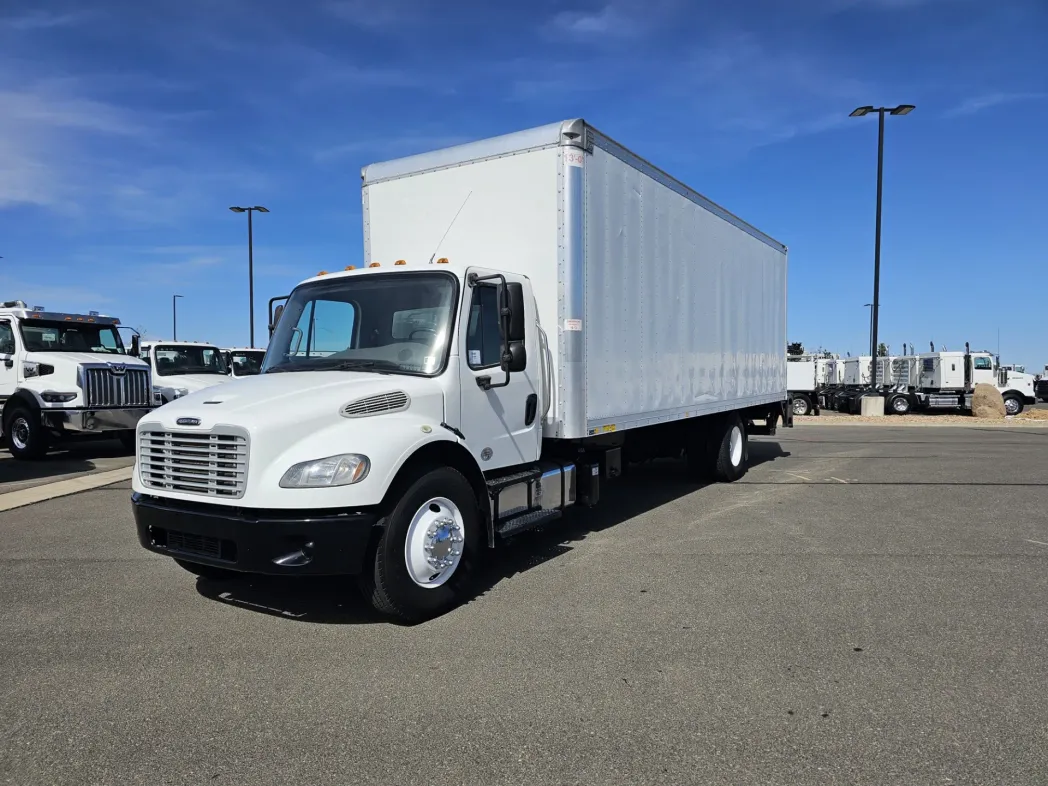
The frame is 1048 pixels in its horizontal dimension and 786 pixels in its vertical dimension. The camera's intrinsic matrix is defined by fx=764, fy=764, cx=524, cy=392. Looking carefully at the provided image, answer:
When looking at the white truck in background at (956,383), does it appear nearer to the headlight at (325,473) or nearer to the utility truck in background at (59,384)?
the utility truck in background at (59,384)

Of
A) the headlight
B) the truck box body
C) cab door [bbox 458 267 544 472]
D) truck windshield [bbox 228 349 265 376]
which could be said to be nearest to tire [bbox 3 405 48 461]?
truck windshield [bbox 228 349 265 376]

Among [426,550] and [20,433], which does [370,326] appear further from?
[20,433]

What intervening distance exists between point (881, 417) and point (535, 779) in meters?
26.2

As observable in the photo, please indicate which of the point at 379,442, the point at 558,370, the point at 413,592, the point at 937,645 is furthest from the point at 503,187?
the point at 937,645

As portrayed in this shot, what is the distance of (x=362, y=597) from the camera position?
214 inches

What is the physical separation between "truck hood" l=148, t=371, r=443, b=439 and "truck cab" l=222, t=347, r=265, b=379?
35.5ft

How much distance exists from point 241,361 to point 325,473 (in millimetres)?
15643

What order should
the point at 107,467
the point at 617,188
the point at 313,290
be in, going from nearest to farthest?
the point at 313,290
the point at 617,188
the point at 107,467

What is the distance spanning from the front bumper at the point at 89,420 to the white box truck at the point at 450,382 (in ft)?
27.8

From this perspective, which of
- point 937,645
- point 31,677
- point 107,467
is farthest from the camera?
point 107,467

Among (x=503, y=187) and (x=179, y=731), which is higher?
(x=503, y=187)

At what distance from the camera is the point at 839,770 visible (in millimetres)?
3059

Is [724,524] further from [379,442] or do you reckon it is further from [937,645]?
[379,442]

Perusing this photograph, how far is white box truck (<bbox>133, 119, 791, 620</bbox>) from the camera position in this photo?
14.7 ft
